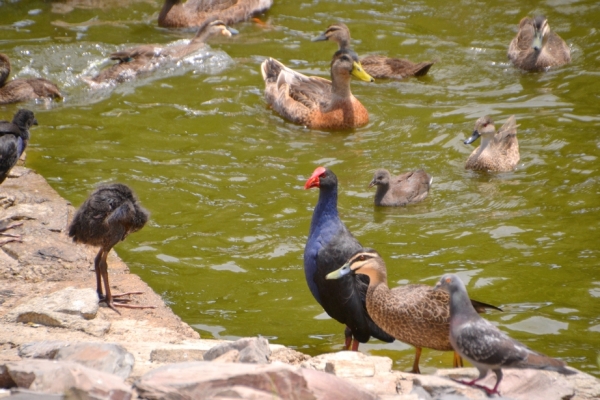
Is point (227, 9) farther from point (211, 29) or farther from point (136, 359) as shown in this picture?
point (136, 359)

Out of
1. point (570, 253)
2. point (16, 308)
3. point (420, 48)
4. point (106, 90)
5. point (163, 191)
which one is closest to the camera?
point (16, 308)

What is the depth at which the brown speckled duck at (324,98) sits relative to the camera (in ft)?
42.2

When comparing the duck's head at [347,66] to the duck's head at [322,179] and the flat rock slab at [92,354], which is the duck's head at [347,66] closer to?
the duck's head at [322,179]

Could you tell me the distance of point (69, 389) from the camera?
446cm

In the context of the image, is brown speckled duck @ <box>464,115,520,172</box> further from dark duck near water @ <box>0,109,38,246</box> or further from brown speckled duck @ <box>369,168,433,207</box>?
dark duck near water @ <box>0,109,38,246</box>

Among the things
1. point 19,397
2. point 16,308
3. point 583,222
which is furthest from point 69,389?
point 583,222

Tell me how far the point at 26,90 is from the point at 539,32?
318 inches

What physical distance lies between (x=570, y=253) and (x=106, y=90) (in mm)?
8106

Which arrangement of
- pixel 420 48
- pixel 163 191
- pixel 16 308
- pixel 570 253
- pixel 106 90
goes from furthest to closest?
pixel 420 48 → pixel 106 90 → pixel 163 191 → pixel 570 253 → pixel 16 308

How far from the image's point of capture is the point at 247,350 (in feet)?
18.0

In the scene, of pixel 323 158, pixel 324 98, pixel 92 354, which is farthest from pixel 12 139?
pixel 324 98

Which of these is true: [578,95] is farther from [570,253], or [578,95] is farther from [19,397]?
[19,397]

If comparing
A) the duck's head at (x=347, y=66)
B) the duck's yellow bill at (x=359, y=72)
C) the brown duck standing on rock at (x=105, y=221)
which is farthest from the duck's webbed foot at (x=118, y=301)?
the duck's yellow bill at (x=359, y=72)

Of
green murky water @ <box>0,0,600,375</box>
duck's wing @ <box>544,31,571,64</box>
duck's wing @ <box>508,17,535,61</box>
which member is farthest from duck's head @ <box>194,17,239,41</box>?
duck's wing @ <box>544,31,571,64</box>
